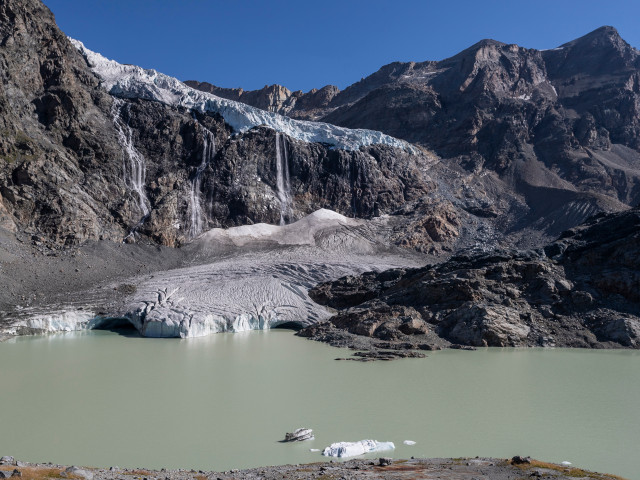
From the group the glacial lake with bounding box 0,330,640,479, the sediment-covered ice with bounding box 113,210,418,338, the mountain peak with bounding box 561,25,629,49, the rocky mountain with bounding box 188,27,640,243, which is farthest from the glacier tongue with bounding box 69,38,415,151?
the mountain peak with bounding box 561,25,629,49

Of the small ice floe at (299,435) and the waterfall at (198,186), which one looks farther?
the waterfall at (198,186)

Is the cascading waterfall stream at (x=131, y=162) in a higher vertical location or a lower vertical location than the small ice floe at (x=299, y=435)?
higher

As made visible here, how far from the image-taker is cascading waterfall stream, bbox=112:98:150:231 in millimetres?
53312

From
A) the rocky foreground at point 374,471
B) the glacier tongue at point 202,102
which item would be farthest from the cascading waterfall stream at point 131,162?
the rocky foreground at point 374,471

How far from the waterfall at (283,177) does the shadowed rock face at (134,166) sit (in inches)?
9.8

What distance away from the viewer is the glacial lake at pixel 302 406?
1209 cm

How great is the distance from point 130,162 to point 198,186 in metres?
6.94

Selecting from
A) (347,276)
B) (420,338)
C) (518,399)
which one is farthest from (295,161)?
(518,399)

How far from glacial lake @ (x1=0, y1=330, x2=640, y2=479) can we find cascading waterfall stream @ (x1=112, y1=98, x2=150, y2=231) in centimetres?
2838

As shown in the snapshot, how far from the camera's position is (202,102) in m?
63.8

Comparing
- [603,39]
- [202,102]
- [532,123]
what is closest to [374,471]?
[202,102]

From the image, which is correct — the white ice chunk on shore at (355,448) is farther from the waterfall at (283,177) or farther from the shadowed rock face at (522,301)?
the waterfall at (283,177)

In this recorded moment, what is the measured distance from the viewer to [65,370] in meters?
21.3

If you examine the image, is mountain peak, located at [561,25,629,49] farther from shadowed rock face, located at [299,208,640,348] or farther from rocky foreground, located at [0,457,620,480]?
rocky foreground, located at [0,457,620,480]
